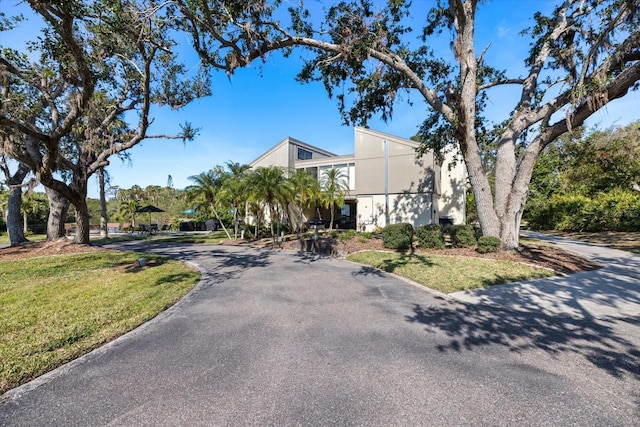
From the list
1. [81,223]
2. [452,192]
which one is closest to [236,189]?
[81,223]

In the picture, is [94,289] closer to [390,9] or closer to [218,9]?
[218,9]

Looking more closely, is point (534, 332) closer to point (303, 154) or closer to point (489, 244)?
point (489, 244)

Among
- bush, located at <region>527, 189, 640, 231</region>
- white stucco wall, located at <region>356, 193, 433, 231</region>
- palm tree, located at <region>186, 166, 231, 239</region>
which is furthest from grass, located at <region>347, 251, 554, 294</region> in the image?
bush, located at <region>527, 189, 640, 231</region>

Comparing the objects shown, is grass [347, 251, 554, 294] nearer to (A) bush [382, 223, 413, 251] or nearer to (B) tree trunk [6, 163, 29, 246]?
(A) bush [382, 223, 413, 251]

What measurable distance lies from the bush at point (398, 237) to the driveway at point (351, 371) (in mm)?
5836

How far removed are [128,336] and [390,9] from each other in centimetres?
1192

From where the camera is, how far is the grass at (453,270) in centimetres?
628

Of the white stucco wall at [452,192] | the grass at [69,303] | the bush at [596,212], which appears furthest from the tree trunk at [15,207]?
the bush at [596,212]

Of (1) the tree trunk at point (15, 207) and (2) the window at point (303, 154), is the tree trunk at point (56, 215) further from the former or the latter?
(2) the window at point (303, 154)

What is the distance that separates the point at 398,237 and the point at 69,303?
988 cm

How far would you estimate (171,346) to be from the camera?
3.42 m

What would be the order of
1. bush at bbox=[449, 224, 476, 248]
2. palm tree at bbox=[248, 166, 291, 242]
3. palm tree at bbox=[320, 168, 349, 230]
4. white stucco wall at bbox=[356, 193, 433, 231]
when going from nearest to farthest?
1. bush at bbox=[449, 224, 476, 248]
2. palm tree at bbox=[248, 166, 291, 242]
3. palm tree at bbox=[320, 168, 349, 230]
4. white stucco wall at bbox=[356, 193, 433, 231]

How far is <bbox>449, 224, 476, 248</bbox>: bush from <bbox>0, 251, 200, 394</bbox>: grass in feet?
30.8

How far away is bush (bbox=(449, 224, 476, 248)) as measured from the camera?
1007 cm
